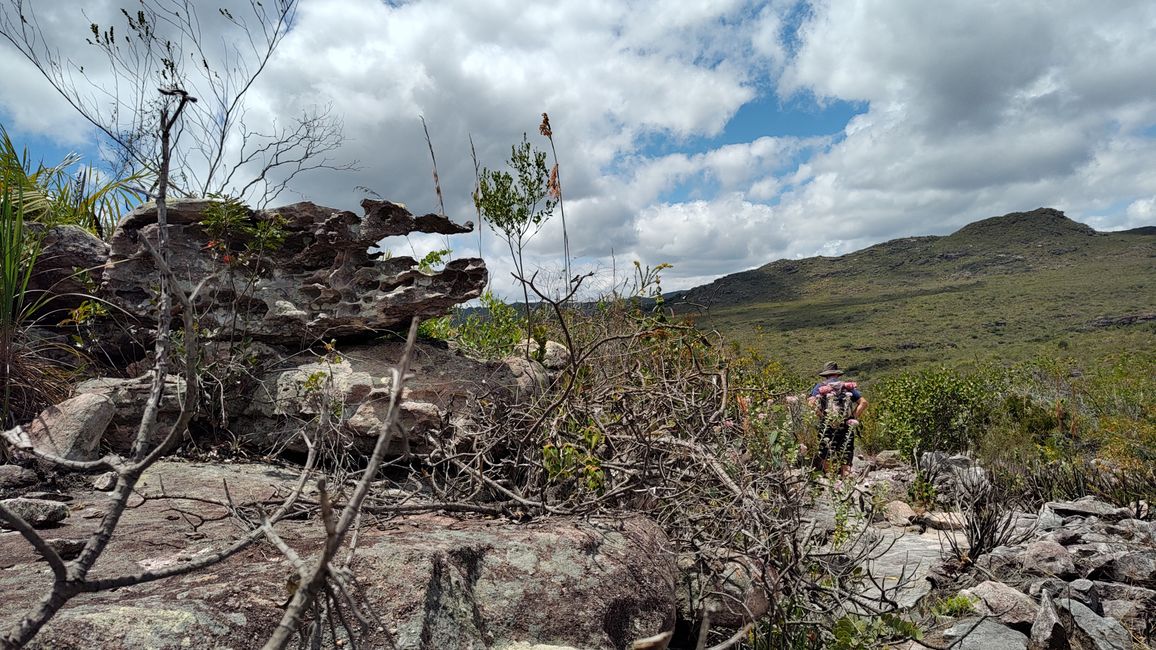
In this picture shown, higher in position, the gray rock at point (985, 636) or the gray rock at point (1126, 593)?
the gray rock at point (985, 636)

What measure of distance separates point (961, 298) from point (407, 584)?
252 feet

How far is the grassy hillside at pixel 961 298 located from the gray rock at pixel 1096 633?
56.8 ft

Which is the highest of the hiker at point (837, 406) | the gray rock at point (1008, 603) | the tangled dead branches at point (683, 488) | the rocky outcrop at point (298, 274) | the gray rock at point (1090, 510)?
the rocky outcrop at point (298, 274)

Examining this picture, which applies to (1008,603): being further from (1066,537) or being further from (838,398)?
(838,398)

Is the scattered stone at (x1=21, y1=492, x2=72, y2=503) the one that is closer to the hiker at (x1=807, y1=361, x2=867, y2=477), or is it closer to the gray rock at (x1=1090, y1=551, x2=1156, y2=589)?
the gray rock at (x1=1090, y1=551, x2=1156, y2=589)

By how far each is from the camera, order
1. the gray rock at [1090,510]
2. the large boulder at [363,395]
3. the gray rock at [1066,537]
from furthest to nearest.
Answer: the gray rock at [1090,510], the gray rock at [1066,537], the large boulder at [363,395]

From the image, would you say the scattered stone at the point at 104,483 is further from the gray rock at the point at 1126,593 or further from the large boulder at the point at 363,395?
the gray rock at the point at 1126,593

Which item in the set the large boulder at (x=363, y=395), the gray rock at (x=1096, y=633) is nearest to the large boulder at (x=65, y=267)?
the large boulder at (x=363, y=395)

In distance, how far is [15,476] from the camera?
319cm

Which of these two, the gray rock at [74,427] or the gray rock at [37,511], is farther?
the gray rock at [74,427]

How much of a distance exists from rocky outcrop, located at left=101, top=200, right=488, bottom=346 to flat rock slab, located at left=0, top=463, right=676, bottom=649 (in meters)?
2.18

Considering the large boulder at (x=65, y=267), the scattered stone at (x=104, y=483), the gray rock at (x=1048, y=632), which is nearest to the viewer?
the scattered stone at (x=104, y=483)

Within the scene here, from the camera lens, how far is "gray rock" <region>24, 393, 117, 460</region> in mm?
3686

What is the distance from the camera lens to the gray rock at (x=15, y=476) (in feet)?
10.4
